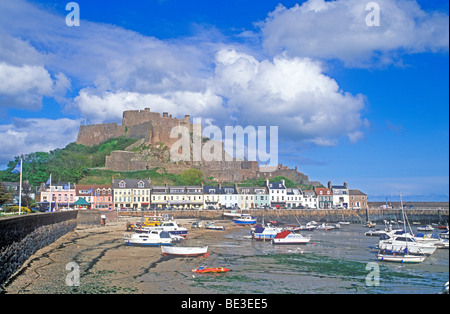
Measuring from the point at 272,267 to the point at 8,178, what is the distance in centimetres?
5779

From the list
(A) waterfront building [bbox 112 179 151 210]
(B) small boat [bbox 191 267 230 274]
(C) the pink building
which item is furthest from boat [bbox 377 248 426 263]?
(C) the pink building

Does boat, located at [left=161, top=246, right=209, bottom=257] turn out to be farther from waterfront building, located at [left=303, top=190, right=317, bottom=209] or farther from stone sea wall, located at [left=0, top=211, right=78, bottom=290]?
waterfront building, located at [left=303, top=190, right=317, bottom=209]

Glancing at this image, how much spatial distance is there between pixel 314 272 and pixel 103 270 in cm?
1058

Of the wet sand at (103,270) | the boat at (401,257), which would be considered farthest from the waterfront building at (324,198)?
the wet sand at (103,270)

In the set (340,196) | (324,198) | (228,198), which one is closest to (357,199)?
(340,196)

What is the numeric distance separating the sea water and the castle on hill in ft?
173

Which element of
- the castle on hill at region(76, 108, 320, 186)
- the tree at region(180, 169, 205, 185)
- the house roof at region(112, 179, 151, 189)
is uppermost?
the castle on hill at region(76, 108, 320, 186)

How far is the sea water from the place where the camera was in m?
16.7

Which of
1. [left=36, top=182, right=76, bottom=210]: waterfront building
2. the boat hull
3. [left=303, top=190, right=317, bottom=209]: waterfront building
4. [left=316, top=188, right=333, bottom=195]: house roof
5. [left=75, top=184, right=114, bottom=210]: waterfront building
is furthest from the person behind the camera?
[left=316, top=188, right=333, bottom=195]: house roof

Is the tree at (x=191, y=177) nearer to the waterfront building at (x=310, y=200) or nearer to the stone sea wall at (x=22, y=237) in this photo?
the waterfront building at (x=310, y=200)

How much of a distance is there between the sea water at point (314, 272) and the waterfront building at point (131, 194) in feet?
111

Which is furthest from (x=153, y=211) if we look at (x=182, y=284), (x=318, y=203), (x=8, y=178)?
(x=182, y=284)

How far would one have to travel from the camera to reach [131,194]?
60969mm

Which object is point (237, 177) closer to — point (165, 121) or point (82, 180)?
point (165, 121)
